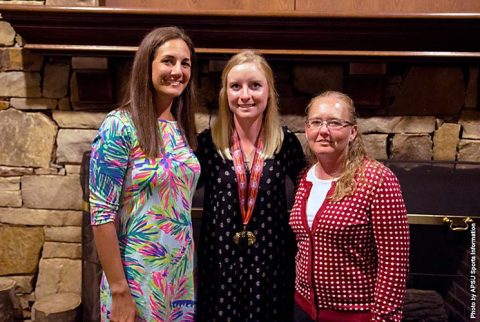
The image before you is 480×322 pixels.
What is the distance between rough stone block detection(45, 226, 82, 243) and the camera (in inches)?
85.8

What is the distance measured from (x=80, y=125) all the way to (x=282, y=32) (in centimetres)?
108

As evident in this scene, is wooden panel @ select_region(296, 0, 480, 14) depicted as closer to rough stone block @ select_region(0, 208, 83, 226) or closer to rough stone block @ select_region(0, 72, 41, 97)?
rough stone block @ select_region(0, 72, 41, 97)

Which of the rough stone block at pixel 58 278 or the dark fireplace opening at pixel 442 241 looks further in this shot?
the rough stone block at pixel 58 278

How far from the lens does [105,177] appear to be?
1.19m

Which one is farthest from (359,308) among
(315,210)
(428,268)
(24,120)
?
(24,120)

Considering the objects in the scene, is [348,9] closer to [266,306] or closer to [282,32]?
[282,32]

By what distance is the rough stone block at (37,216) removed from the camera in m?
2.17

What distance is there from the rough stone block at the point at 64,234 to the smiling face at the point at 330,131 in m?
1.41

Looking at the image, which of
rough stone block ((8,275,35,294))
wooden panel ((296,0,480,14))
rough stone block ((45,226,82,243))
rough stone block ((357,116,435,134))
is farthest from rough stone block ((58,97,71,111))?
Result: rough stone block ((357,116,435,134))

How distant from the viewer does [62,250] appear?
2.19 meters

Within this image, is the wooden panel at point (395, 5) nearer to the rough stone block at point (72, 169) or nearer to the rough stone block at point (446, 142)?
the rough stone block at point (446, 142)

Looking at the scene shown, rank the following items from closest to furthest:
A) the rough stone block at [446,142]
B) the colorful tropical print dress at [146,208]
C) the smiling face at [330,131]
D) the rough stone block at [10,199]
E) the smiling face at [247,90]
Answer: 1. the colorful tropical print dress at [146,208]
2. the smiling face at [330,131]
3. the smiling face at [247,90]
4. the rough stone block at [446,142]
5. the rough stone block at [10,199]

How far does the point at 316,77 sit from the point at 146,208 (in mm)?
1149

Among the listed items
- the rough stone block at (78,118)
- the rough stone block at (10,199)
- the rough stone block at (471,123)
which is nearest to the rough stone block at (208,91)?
the rough stone block at (78,118)
